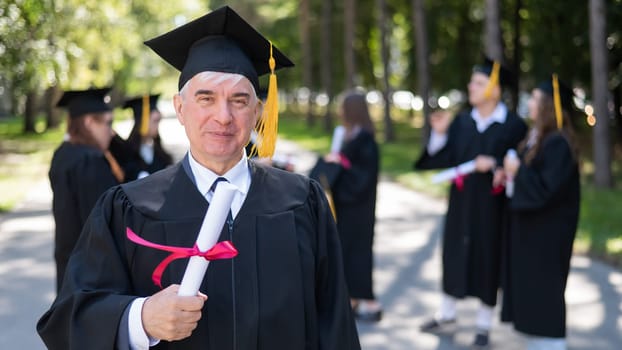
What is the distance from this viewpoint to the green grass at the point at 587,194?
9.91 m

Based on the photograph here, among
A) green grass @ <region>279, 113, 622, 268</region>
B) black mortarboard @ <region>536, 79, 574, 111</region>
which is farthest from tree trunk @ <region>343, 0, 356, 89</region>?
black mortarboard @ <region>536, 79, 574, 111</region>

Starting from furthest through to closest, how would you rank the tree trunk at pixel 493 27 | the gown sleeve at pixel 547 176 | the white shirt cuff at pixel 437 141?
the tree trunk at pixel 493 27
the white shirt cuff at pixel 437 141
the gown sleeve at pixel 547 176

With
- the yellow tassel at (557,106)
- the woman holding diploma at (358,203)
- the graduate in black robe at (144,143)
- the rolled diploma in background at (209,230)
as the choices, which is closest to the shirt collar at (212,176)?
Result: the rolled diploma in background at (209,230)

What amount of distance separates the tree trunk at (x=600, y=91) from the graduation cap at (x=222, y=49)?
1274cm

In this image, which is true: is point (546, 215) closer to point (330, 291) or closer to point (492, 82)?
point (492, 82)

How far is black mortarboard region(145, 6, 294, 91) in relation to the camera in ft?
8.71

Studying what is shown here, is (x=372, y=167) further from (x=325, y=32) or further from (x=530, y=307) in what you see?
(x=325, y=32)

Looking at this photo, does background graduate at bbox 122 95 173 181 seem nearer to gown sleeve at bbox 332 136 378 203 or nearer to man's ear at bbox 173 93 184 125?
gown sleeve at bbox 332 136 378 203

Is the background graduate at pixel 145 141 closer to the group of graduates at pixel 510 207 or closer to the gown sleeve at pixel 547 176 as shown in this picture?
the group of graduates at pixel 510 207

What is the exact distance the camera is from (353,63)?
99.5ft

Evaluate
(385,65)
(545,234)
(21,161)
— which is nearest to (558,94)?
(545,234)

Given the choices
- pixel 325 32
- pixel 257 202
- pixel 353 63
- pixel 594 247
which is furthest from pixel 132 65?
pixel 257 202

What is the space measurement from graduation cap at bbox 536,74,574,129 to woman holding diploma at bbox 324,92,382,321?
1.78 meters

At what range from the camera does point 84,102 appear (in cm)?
561
